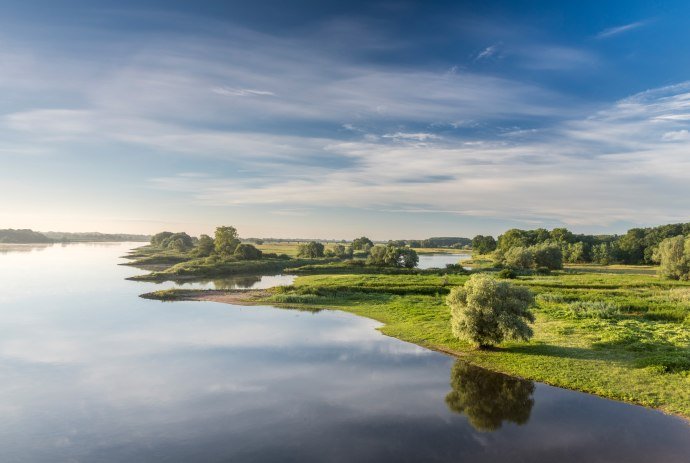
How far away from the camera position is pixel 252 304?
55.3 m

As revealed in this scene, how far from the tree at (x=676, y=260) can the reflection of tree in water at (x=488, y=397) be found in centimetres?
8065

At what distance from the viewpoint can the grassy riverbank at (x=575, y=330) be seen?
83.9ft

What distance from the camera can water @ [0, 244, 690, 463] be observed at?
1834 centimetres

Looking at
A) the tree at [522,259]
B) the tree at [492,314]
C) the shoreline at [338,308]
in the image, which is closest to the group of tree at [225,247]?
the shoreline at [338,308]

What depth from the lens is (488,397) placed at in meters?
24.4

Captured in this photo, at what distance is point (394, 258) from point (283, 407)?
91522 millimetres

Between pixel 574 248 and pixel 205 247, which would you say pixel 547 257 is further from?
pixel 205 247

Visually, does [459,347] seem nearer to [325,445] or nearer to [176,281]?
[325,445]

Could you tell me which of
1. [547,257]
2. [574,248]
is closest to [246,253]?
[547,257]

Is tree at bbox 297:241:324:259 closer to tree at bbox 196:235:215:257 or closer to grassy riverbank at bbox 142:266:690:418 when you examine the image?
tree at bbox 196:235:215:257

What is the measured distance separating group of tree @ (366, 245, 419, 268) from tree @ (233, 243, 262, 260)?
37.7 meters

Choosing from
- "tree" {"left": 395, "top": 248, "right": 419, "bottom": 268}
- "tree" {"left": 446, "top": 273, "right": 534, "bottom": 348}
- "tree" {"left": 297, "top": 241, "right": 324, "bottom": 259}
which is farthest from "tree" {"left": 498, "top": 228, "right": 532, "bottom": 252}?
"tree" {"left": 446, "top": 273, "right": 534, "bottom": 348}

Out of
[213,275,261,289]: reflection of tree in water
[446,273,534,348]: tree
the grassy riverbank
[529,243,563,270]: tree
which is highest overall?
[529,243,563,270]: tree

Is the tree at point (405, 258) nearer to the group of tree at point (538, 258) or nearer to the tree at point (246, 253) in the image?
the group of tree at point (538, 258)
